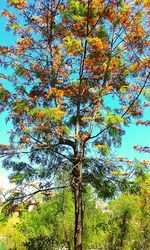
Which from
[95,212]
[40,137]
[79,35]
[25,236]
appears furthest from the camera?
[25,236]

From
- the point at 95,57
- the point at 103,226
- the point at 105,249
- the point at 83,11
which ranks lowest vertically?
the point at 105,249

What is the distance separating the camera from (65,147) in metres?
10.5

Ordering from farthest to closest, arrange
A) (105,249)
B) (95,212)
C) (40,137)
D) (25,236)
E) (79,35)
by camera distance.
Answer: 1. (25,236)
2. (95,212)
3. (105,249)
4. (79,35)
5. (40,137)

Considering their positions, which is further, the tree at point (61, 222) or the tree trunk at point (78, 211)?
the tree at point (61, 222)

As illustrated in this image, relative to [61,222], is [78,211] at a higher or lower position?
lower

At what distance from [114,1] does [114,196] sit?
18.8 ft

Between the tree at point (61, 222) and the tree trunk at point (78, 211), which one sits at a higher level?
the tree at point (61, 222)

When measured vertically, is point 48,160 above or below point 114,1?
below

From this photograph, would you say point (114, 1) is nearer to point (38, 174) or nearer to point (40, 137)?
point (40, 137)

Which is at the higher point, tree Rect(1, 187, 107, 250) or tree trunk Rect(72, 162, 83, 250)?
tree Rect(1, 187, 107, 250)

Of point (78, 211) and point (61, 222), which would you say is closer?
point (78, 211)

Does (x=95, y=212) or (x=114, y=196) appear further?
(x=95, y=212)

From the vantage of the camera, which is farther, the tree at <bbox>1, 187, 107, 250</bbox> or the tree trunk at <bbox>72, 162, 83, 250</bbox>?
the tree at <bbox>1, 187, 107, 250</bbox>

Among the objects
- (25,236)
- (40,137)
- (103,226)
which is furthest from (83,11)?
(25,236)
